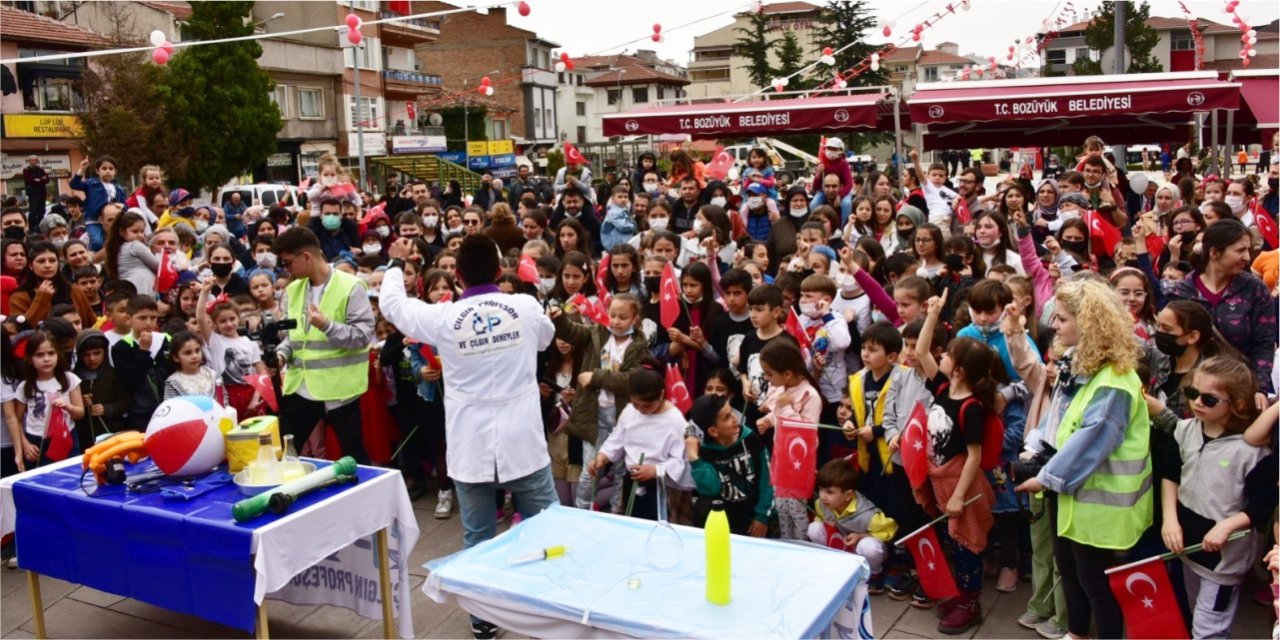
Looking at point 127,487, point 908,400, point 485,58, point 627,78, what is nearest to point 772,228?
point 908,400

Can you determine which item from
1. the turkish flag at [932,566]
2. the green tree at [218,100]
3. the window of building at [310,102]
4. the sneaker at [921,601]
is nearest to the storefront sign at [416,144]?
the window of building at [310,102]

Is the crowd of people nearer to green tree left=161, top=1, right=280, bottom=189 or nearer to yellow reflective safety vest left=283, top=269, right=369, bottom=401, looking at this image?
yellow reflective safety vest left=283, top=269, right=369, bottom=401

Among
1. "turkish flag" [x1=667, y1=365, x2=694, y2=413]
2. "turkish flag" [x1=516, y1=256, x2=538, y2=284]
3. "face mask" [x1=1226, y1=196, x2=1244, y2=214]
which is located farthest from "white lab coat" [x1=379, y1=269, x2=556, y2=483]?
"face mask" [x1=1226, y1=196, x2=1244, y2=214]

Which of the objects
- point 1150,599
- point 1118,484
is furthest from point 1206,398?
point 1150,599

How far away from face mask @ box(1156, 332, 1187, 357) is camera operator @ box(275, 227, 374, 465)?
155 inches

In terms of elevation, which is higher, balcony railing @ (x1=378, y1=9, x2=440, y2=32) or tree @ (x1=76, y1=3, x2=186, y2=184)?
balcony railing @ (x1=378, y1=9, x2=440, y2=32)

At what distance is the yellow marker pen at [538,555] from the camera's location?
A: 3527 millimetres

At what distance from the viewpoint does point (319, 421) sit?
245 inches

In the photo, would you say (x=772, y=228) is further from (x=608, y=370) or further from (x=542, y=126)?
(x=542, y=126)

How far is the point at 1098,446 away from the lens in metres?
3.87

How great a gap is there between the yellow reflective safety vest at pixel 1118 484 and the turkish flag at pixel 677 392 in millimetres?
2226

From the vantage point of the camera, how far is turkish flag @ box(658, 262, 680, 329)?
6.05 meters

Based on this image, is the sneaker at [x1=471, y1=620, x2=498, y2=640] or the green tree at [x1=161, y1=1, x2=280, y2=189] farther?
the green tree at [x1=161, y1=1, x2=280, y2=189]

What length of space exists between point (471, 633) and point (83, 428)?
2755 mm
